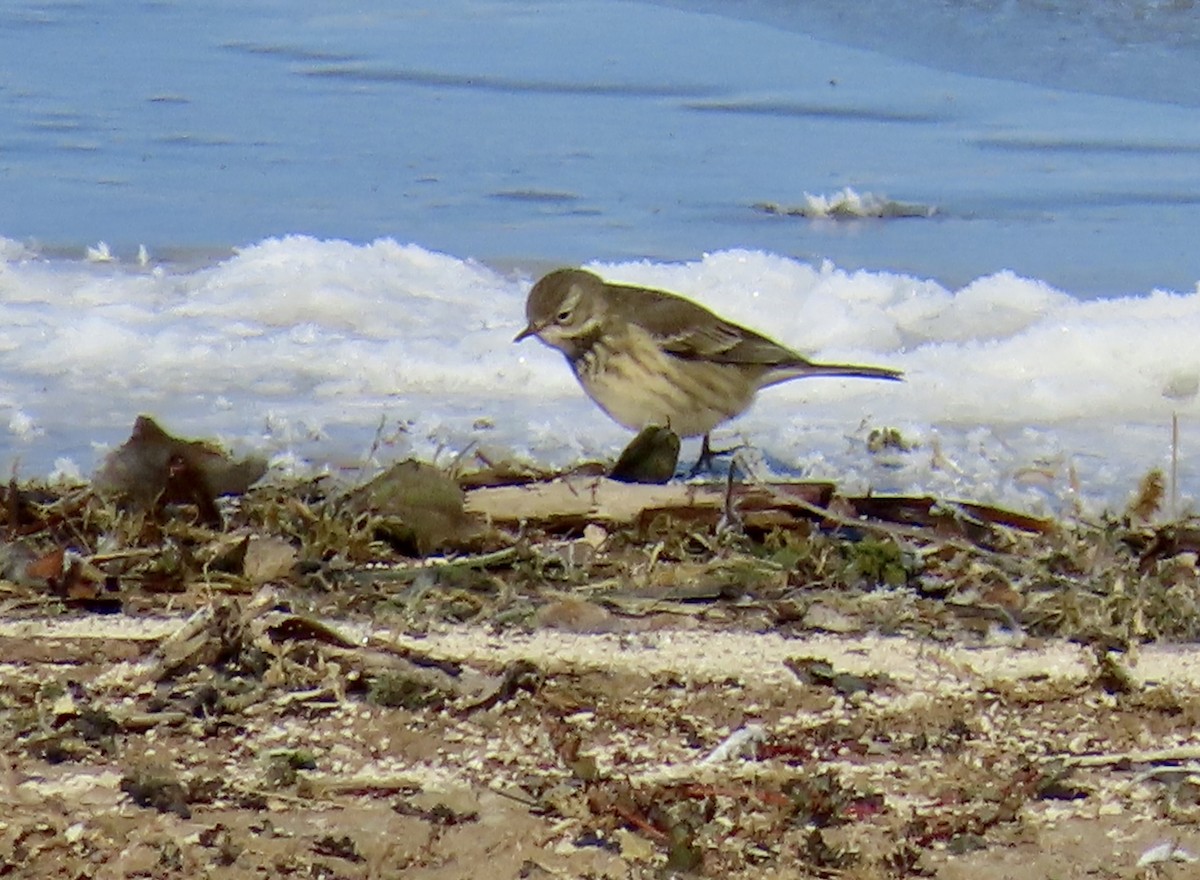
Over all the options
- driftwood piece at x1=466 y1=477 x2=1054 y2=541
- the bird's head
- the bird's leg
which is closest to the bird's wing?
→ the bird's head

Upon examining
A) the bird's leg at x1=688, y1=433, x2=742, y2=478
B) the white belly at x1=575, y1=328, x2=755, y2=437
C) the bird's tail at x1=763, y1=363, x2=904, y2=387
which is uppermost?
the bird's tail at x1=763, y1=363, x2=904, y2=387

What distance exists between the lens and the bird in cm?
675

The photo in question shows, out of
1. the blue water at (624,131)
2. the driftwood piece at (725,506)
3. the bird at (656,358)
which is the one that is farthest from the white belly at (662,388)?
the blue water at (624,131)

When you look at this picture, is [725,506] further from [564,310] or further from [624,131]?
[624,131]

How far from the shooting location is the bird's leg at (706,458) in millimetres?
6348

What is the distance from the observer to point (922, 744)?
3588 millimetres

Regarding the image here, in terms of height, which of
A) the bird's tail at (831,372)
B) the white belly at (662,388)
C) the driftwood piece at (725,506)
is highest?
the driftwood piece at (725,506)

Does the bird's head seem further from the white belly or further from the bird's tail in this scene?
the bird's tail

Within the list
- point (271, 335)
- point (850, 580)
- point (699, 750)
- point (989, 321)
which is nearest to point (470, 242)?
point (271, 335)

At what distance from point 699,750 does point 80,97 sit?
9.63 meters

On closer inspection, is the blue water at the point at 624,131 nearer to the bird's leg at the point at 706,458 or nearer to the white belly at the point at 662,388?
the white belly at the point at 662,388

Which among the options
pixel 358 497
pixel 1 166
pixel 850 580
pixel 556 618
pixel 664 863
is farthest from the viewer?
pixel 1 166

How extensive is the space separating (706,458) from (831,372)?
605mm

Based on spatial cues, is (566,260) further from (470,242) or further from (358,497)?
(358,497)
